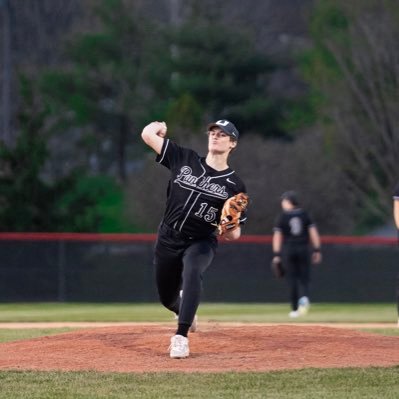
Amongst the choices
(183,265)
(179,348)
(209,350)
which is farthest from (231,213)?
(209,350)

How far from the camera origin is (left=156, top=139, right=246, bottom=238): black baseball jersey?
8.26 m

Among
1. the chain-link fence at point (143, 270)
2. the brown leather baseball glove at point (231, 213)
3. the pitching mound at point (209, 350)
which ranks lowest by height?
the pitching mound at point (209, 350)

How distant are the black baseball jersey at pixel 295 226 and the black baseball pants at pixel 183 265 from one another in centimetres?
700

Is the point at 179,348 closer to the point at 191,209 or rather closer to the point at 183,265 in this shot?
the point at 183,265

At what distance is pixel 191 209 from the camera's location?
8266 millimetres

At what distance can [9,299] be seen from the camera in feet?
64.7

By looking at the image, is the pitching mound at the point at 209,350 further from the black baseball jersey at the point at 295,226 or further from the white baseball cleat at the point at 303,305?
the black baseball jersey at the point at 295,226

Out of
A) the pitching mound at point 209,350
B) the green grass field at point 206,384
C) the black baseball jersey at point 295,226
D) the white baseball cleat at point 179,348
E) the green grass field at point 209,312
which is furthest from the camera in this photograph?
the black baseball jersey at point 295,226

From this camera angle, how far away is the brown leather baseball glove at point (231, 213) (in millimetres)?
8086

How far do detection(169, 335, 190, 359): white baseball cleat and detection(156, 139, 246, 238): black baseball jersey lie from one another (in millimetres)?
797

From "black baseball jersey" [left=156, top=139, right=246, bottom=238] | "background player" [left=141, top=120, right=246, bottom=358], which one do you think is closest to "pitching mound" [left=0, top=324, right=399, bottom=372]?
"background player" [left=141, top=120, right=246, bottom=358]

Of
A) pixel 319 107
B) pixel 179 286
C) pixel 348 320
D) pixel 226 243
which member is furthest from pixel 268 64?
pixel 179 286

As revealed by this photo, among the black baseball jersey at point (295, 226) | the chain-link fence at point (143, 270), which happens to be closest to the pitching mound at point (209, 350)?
the black baseball jersey at point (295, 226)

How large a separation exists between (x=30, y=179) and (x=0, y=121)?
66.5ft
